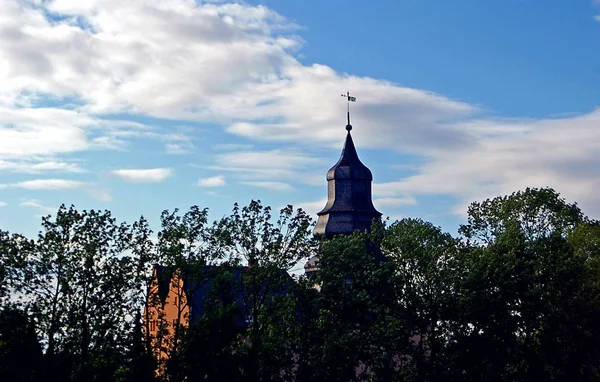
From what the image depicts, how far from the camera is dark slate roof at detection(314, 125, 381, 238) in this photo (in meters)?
92.9

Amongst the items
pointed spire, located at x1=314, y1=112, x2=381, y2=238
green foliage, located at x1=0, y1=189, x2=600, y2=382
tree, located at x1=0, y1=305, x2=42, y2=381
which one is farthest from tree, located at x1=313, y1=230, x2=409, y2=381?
pointed spire, located at x1=314, y1=112, x2=381, y2=238

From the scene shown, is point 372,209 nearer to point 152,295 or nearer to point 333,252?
point 333,252

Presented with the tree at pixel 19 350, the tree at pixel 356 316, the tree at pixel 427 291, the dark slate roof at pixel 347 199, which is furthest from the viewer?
the dark slate roof at pixel 347 199

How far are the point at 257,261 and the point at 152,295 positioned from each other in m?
7.85

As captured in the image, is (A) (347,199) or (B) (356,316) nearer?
(B) (356,316)

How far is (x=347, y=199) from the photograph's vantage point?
9481cm

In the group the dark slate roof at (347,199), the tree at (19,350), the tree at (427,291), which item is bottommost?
the tree at (19,350)

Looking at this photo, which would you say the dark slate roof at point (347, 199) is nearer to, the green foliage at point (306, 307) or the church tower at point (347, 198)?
the church tower at point (347, 198)

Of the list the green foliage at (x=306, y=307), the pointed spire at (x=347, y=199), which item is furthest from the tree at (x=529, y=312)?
the pointed spire at (x=347, y=199)

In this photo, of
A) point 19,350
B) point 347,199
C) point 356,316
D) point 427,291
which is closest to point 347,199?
point 347,199

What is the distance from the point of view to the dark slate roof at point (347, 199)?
92938 mm

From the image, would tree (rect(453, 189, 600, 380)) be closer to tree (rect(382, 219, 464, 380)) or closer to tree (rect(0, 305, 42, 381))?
tree (rect(382, 219, 464, 380))

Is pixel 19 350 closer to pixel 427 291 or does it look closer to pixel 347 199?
pixel 427 291

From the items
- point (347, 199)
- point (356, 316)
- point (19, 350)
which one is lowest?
point (19, 350)
